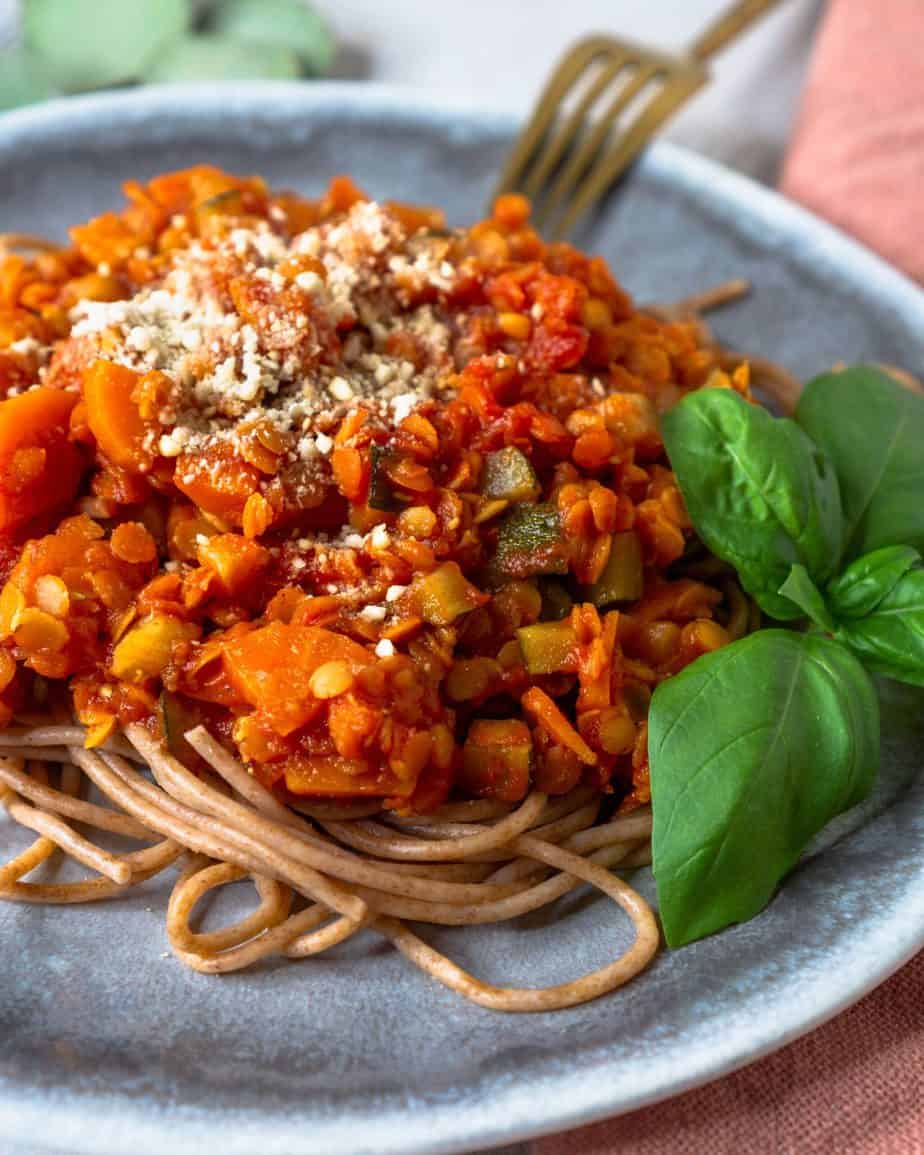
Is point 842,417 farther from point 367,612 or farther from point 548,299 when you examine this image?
point 367,612

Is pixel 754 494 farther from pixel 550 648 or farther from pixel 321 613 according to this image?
pixel 321 613

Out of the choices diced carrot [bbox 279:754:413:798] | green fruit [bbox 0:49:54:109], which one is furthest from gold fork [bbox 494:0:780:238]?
diced carrot [bbox 279:754:413:798]

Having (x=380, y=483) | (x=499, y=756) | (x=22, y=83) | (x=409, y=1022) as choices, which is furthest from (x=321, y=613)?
(x=22, y=83)

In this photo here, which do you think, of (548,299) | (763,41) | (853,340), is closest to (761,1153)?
(548,299)

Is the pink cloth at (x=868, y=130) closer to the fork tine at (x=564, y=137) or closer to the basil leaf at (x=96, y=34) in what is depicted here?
the fork tine at (x=564, y=137)

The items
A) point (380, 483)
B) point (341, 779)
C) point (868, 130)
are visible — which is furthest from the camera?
point (868, 130)

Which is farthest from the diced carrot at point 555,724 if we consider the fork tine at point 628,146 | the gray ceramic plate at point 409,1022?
the fork tine at point 628,146
